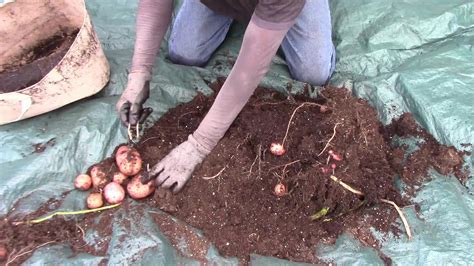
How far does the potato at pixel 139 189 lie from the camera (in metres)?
1.55

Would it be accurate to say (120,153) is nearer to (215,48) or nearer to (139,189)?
(139,189)

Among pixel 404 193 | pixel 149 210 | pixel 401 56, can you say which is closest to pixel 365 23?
pixel 401 56

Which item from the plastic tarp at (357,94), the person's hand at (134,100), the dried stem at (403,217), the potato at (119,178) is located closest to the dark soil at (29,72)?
the plastic tarp at (357,94)

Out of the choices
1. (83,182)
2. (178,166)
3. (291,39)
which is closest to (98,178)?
(83,182)

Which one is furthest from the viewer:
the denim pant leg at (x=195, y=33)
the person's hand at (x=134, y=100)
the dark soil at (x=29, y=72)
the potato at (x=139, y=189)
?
the denim pant leg at (x=195, y=33)

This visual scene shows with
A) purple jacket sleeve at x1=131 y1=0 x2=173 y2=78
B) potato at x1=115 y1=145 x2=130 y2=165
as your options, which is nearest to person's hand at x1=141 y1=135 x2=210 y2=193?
→ potato at x1=115 y1=145 x2=130 y2=165

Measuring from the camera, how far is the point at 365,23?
6.74ft

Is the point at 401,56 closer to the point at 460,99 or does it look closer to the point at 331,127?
the point at 460,99

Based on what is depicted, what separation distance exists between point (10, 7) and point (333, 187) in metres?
1.46

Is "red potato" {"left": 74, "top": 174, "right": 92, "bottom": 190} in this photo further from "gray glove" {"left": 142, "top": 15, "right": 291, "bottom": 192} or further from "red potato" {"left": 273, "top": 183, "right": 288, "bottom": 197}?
"red potato" {"left": 273, "top": 183, "right": 288, "bottom": 197}

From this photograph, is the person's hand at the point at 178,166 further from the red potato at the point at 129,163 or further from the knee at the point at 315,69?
the knee at the point at 315,69

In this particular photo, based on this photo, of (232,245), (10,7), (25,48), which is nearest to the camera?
(232,245)

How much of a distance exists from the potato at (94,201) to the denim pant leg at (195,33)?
757 mm

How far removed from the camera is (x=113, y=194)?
155cm
